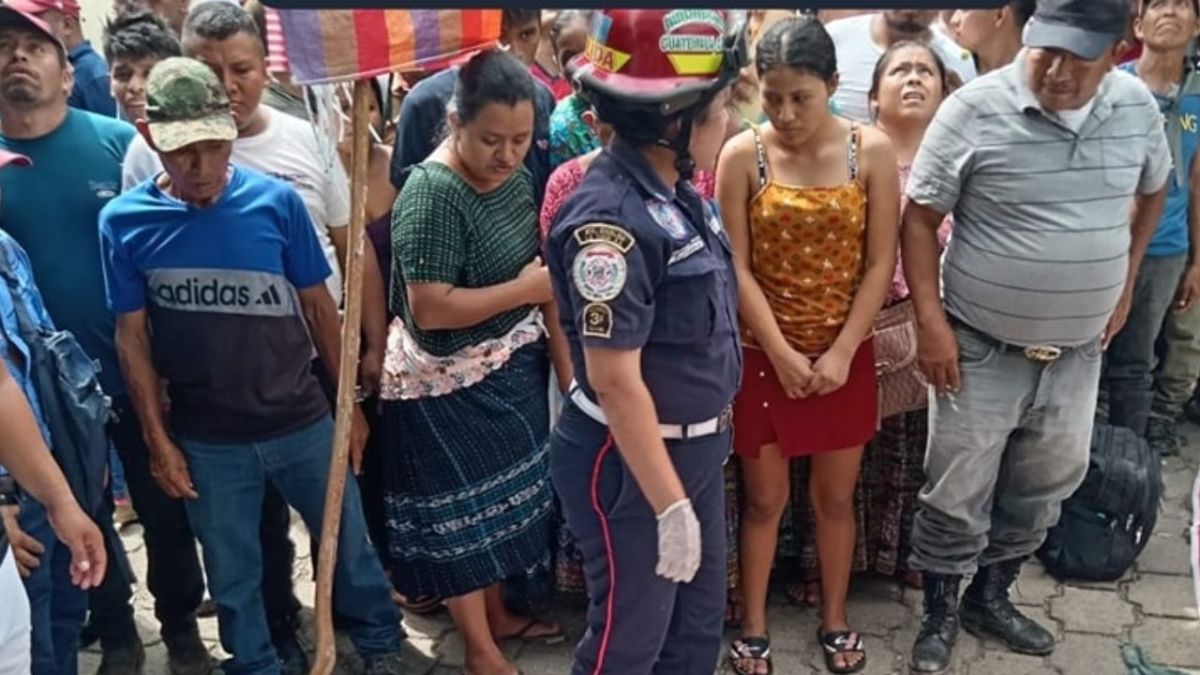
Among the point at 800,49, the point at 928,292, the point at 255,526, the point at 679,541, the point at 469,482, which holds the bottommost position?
the point at 255,526

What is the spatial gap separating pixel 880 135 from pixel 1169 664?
5.41 feet

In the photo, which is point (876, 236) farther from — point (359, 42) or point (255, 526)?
point (255, 526)

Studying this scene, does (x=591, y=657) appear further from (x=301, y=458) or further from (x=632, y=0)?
(x=632, y=0)

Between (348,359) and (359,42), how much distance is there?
60 centimetres

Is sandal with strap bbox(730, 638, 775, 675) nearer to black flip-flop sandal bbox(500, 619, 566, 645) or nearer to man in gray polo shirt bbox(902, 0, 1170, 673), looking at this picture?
man in gray polo shirt bbox(902, 0, 1170, 673)

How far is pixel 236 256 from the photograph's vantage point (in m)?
2.80

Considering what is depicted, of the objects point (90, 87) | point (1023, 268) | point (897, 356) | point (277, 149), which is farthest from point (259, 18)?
point (1023, 268)

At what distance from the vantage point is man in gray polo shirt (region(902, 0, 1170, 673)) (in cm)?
294

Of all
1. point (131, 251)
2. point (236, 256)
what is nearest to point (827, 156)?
point (236, 256)

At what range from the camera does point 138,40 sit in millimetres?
3543

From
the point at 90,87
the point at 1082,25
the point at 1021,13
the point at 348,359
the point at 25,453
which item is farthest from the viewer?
the point at 90,87

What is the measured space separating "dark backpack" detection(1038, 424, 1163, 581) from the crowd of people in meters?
0.36

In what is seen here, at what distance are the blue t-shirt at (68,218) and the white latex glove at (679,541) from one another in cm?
159

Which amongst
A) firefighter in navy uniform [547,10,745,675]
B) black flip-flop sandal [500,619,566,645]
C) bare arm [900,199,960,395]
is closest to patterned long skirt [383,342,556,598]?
black flip-flop sandal [500,619,566,645]
